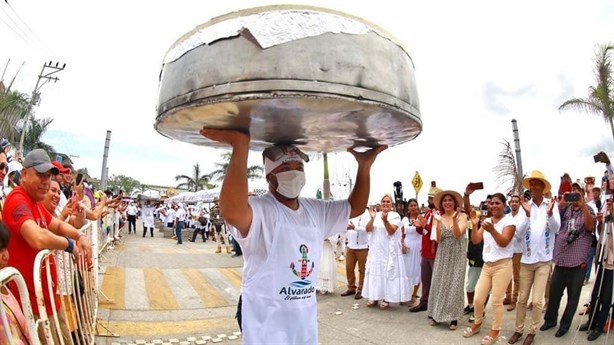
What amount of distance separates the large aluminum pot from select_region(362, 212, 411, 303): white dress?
5.69 meters

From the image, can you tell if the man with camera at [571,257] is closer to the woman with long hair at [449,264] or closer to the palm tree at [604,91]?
the woman with long hair at [449,264]

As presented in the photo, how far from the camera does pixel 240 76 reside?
1.45 meters

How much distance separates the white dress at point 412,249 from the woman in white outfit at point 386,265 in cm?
26

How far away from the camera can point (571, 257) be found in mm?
5273

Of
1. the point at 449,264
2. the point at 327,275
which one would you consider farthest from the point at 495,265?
the point at 327,275

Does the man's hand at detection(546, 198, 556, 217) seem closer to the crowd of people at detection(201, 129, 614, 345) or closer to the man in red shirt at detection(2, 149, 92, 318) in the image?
the crowd of people at detection(201, 129, 614, 345)

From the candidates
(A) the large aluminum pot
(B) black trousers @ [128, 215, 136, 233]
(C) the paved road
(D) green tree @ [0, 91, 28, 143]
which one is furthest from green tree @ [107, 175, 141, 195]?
(A) the large aluminum pot

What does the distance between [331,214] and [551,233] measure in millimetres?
4054

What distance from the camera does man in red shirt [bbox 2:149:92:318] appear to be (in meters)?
2.64

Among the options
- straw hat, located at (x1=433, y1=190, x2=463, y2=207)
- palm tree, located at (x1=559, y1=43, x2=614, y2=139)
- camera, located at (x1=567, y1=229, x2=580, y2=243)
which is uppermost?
palm tree, located at (x1=559, y1=43, x2=614, y2=139)

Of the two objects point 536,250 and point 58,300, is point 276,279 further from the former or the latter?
point 536,250

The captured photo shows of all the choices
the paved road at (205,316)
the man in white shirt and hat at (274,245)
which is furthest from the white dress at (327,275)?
the man in white shirt and hat at (274,245)

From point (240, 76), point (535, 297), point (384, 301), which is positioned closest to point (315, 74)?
point (240, 76)

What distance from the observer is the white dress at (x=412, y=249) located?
7.45m
